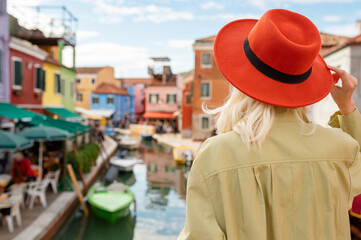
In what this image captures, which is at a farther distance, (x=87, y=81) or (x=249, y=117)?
(x=87, y=81)

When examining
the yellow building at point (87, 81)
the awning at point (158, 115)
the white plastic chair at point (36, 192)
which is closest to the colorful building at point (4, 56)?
the white plastic chair at point (36, 192)

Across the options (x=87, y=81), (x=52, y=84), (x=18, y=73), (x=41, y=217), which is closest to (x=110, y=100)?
(x=87, y=81)

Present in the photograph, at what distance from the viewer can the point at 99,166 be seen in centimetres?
1702

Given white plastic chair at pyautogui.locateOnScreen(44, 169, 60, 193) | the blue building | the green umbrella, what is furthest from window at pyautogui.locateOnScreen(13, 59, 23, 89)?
the blue building

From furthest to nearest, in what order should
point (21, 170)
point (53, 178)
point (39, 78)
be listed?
point (39, 78) → point (53, 178) → point (21, 170)

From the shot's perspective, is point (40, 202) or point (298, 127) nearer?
point (298, 127)

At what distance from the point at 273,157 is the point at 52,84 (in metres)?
19.2

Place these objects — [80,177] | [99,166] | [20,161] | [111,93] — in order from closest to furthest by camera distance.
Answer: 1. [20,161]
2. [80,177]
3. [99,166]
4. [111,93]

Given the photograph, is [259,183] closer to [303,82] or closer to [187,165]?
[303,82]

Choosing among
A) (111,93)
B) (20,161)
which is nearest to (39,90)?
(20,161)

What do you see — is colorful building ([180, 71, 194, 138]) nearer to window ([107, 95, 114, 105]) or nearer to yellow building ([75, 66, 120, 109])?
window ([107, 95, 114, 105])

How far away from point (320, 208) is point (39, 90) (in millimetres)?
16369

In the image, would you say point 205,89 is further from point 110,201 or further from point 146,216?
point 110,201

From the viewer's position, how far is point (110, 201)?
10.3m
